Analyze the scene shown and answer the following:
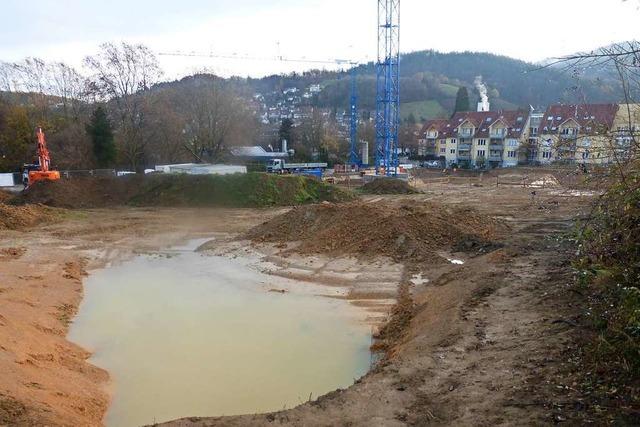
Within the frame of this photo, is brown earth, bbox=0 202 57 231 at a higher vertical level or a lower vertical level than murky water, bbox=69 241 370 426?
higher

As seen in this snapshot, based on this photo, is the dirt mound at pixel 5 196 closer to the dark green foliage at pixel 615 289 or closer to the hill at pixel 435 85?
the hill at pixel 435 85

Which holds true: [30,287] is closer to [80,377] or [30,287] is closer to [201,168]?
[80,377]

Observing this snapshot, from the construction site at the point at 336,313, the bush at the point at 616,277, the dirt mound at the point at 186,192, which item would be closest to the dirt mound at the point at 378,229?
the construction site at the point at 336,313

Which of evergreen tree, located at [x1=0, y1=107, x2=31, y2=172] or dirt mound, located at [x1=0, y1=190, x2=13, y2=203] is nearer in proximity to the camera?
dirt mound, located at [x1=0, y1=190, x2=13, y2=203]

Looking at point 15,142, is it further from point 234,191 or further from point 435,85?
point 435,85

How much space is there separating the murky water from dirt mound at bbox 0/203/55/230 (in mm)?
11555

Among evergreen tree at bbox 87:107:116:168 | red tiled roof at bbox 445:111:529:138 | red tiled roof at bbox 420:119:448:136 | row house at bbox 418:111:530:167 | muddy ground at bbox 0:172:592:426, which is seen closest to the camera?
muddy ground at bbox 0:172:592:426

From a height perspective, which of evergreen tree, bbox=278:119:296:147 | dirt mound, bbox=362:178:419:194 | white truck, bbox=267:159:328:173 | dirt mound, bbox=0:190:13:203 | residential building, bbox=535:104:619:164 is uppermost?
evergreen tree, bbox=278:119:296:147

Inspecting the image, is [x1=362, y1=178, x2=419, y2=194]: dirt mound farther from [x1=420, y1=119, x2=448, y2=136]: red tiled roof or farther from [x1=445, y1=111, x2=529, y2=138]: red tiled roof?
[x1=420, y1=119, x2=448, y2=136]: red tiled roof

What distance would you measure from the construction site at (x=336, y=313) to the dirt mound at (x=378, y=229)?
3.5 inches

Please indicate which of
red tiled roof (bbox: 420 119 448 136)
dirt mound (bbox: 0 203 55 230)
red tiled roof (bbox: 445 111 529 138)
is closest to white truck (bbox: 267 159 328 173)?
red tiled roof (bbox: 420 119 448 136)

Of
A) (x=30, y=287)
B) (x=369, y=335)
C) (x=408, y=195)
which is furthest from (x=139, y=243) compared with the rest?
(x=408, y=195)

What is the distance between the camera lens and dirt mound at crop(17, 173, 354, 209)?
32.1 m

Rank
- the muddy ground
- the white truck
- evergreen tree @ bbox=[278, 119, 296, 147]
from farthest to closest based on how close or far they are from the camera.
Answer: evergreen tree @ bbox=[278, 119, 296, 147] → the white truck → the muddy ground
